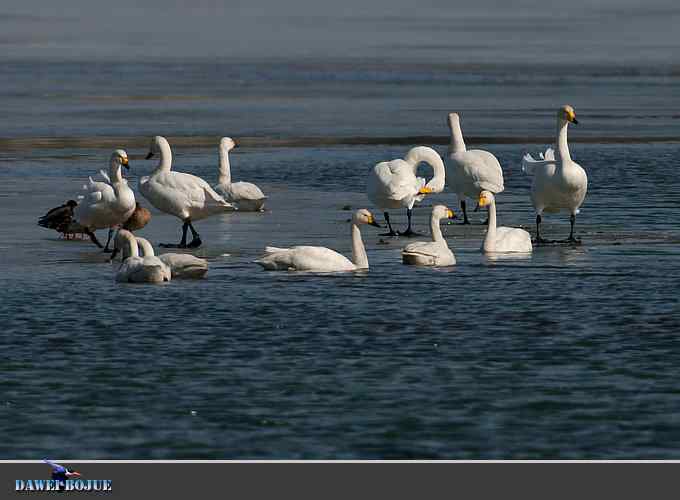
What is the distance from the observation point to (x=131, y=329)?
14094mm

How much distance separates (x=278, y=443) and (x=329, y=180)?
1927cm

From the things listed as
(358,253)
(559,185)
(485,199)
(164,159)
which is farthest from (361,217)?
(164,159)

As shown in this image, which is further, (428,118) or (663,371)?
(428,118)

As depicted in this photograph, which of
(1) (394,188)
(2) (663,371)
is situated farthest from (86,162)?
(2) (663,371)

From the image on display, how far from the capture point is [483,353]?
13.0 metres

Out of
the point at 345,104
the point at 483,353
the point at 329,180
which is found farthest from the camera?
the point at 345,104

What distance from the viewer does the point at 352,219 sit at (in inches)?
711

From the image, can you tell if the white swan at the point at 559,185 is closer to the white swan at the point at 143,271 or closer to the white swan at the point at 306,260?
the white swan at the point at 306,260

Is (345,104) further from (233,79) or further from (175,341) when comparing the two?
(175,341)

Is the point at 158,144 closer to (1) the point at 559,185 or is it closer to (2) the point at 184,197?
(2) the point at 184,197

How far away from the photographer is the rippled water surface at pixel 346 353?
10438mm

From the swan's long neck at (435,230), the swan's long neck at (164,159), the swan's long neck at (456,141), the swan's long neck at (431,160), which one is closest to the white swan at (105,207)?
the swan's long neck at (164,159)

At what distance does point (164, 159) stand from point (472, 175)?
176 inches

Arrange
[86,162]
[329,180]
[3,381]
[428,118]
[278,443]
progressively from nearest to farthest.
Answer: [278,443]
[3,381]
[329,180]
[86,162]
[428,118]
